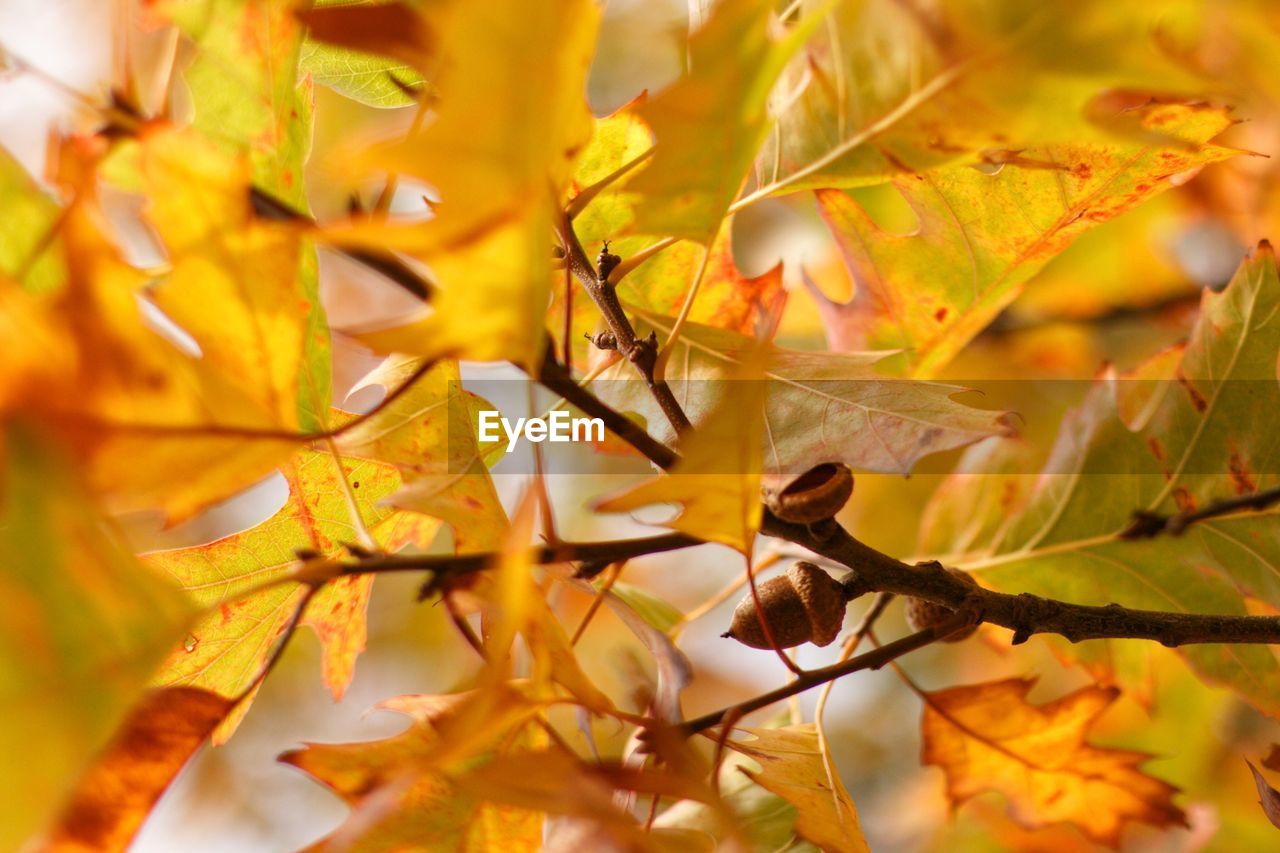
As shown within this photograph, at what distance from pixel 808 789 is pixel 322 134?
5.37ft

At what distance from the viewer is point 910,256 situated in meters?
0.84

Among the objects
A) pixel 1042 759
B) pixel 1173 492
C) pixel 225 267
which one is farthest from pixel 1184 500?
pixel 225 267

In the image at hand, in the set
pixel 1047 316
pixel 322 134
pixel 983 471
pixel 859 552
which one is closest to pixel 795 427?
pixel 859 552

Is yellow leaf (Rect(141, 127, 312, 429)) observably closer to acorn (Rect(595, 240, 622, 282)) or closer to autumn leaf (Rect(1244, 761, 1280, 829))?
acorn (Rect(595, 240, 622, 282))

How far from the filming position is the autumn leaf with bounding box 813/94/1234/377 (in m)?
0.68

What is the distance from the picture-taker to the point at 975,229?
792 mm

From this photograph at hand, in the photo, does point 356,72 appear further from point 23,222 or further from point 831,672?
point 831,672

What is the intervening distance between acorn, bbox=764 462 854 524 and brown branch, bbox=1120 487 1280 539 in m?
0.38

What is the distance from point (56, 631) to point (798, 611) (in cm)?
40

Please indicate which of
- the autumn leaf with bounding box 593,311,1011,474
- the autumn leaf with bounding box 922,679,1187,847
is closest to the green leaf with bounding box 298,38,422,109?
the autumn leaf with bounding box 593,311,1011,474

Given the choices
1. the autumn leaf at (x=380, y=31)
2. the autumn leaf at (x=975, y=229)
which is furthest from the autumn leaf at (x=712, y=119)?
the autumn leaf at (x=975, y=229)

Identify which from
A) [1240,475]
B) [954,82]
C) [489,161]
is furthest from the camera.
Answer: [1240,475]

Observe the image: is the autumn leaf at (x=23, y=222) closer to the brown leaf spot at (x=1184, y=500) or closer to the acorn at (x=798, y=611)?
the acorn at (x=798, y=611)

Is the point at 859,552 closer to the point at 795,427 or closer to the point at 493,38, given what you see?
the point at 795,427
